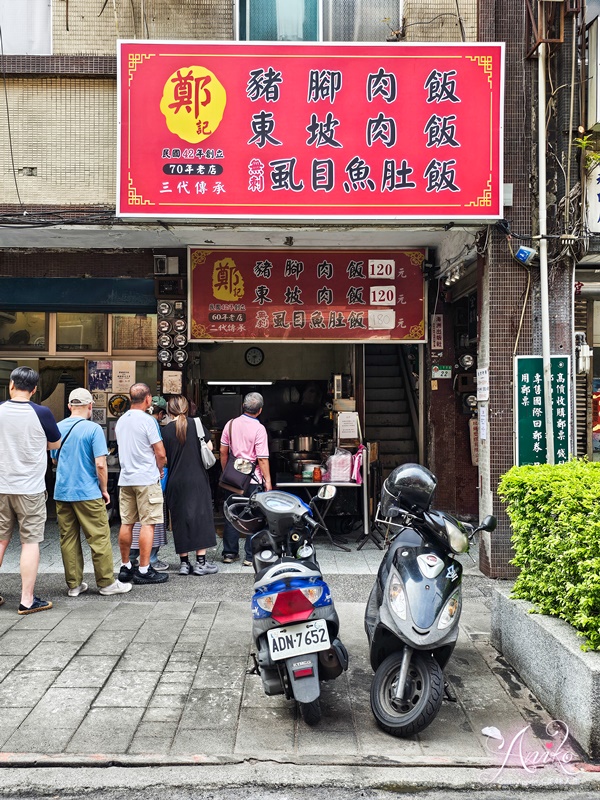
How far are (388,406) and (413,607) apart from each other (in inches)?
323

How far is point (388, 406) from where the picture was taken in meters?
12.3

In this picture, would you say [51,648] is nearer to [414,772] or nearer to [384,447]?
[414,772]

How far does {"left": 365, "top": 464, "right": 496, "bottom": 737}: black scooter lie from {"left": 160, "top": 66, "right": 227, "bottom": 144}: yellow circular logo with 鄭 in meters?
4.45

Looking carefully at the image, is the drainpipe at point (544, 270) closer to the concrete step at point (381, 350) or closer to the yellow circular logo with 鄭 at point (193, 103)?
the yellow circular logo with 鄭 at point (193, 103)

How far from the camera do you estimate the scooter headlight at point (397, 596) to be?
425 centimetres

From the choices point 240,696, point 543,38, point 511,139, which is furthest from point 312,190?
point 240,696

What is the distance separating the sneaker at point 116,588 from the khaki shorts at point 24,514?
939 millimetres

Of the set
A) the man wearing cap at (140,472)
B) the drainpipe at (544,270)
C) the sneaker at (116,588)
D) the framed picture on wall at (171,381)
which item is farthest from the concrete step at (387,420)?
the sneaker at (116,588)

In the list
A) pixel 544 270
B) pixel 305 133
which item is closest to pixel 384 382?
pixel 544 270

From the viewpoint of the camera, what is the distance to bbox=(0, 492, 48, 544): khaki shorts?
611 cm

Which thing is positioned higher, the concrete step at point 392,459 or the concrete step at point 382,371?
the concrete step at point 382,371

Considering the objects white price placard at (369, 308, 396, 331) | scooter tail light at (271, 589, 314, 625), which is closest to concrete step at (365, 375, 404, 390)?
white price placard at (369, 308, 396, 331)

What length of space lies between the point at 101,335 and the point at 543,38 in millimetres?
6549

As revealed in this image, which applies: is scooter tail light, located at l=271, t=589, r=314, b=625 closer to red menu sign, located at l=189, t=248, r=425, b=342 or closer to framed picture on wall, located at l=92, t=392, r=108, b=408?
red menu sign, located at l=189, t=248, r=425, b=342
